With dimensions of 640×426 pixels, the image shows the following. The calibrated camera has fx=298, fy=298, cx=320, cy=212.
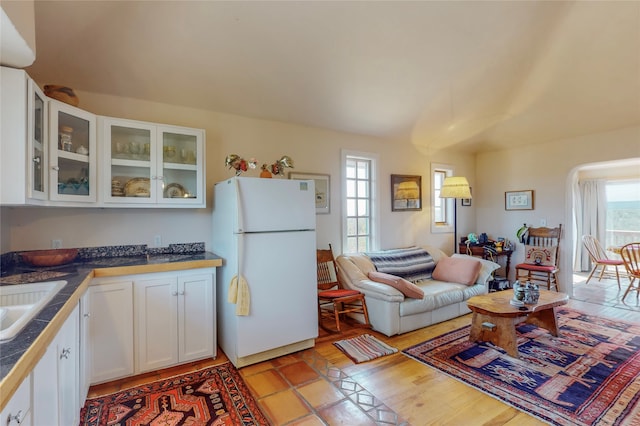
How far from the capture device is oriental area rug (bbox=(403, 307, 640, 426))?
199 centimetres

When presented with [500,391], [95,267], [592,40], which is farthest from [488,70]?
[95,267]

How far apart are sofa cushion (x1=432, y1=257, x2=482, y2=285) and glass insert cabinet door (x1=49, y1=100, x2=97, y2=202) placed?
4026mm

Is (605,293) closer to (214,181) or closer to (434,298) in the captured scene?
(434,298)

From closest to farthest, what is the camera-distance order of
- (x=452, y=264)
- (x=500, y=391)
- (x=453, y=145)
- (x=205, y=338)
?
(x=500, y=391) → (x=205, y=338) → (x=452, y=264) → (x=453, y=145)

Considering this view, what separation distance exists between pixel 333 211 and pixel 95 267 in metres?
2.61

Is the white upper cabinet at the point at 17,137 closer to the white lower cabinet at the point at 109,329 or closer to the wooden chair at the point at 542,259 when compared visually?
the white lower cabinet at the point at 109,329

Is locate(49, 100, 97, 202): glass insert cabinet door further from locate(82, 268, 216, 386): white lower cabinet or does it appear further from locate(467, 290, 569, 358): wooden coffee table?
locate(467, 290, 569, 358): wooden coffee table

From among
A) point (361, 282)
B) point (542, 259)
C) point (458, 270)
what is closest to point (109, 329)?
point (361, 282)

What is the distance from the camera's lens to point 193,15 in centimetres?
221

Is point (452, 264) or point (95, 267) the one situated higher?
point (95, 267)

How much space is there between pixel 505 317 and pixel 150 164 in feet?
11.3

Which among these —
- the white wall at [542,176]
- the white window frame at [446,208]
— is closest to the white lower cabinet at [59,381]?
the white window frame at [446,208]

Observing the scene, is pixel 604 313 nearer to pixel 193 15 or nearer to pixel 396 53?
pixel 396 53

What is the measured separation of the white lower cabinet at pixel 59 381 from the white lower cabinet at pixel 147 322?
39 cm
